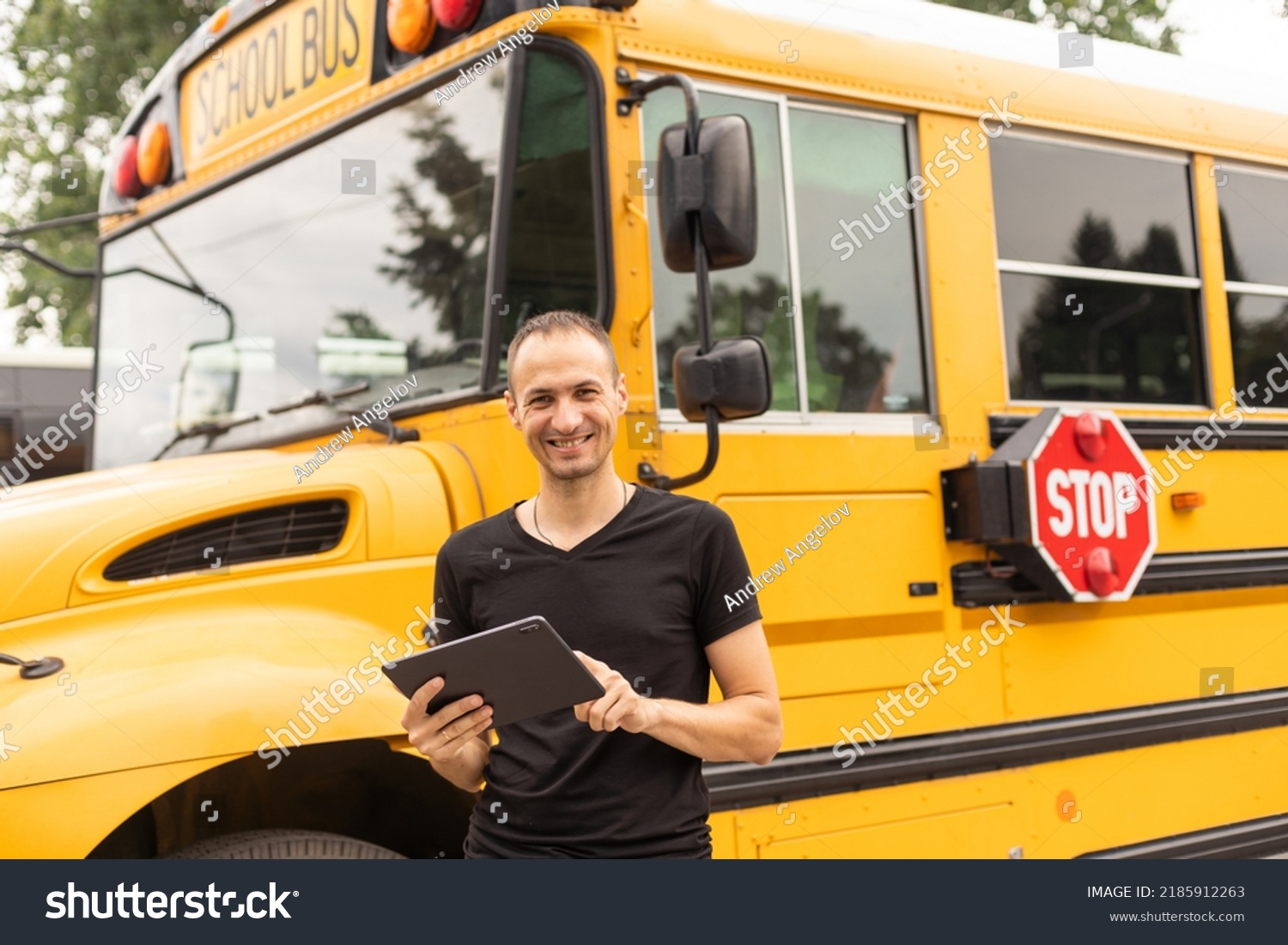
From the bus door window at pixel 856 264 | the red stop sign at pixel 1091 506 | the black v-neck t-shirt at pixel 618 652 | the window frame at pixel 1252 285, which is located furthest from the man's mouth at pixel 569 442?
the window frame at pixel 1252 285

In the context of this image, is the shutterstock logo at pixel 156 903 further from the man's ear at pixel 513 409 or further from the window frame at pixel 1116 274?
the window frame at pixel 1116 274

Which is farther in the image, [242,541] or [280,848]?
[242,541]

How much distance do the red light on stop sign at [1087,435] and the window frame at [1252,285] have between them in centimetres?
76

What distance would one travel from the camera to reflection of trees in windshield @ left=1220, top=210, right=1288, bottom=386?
13.3ft

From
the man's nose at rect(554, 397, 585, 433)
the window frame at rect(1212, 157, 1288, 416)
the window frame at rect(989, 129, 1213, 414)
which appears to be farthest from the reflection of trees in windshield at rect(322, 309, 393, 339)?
the window frame at rect(1212, 157, 1288, 416)

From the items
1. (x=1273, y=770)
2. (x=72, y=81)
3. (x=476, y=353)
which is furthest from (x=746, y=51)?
(x=72, y=81)

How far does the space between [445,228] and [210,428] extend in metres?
0.95

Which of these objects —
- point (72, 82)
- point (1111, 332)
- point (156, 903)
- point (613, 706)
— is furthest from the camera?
point (72, 82)

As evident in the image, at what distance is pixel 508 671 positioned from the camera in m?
1.76

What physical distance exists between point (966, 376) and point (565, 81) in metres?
1.32
